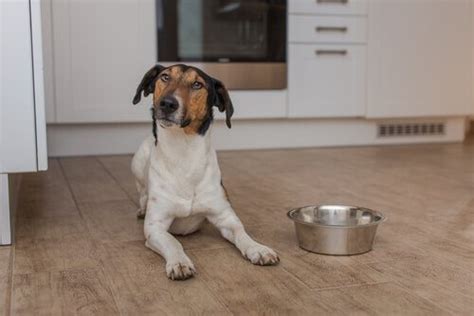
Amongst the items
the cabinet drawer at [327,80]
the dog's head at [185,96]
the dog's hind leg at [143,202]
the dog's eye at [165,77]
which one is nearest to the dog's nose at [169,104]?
the dog's head at [185,96]

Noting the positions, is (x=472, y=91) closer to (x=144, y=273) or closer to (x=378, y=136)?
(x=378, y=136)

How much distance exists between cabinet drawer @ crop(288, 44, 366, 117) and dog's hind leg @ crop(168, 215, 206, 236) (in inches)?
79.4

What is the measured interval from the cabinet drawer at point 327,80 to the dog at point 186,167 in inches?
80.1

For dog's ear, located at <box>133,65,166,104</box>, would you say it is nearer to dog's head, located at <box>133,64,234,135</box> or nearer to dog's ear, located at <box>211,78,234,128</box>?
dog's head, located at <box>133,64,234,135</box>

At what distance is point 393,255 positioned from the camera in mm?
1618

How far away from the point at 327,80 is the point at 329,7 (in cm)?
44

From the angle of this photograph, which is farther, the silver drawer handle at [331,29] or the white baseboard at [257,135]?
the silver drawer handle at [331,29]

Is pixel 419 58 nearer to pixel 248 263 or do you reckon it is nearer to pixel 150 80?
pixel 150 80

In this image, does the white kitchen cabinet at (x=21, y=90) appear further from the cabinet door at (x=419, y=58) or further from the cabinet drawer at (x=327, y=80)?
the cabinet door at (x=419, y=58)

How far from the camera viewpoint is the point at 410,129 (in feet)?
13.5

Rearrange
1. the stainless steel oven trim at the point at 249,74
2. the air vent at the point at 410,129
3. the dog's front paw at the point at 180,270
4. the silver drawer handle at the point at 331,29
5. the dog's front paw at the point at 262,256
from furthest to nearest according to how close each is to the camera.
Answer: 1. the air vent at the point at 410,129
2. the silver drawer handle at the point at 331,29
3. the stainless steel oven trim at the point at 249,74
4. the dog's front paw at the point at 262,256
5. the dog's front paw at the point at 180,270

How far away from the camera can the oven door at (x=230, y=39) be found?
137 inches

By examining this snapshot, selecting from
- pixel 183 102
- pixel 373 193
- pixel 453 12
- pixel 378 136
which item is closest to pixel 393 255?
pixel 183 102

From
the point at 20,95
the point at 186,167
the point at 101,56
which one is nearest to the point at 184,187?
the point at 186,167
